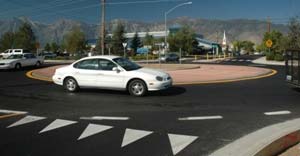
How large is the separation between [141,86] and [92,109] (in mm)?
2683

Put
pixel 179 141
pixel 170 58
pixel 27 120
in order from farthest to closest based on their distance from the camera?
pixel 170 58 < pixel 27 120 < pixel 179 141

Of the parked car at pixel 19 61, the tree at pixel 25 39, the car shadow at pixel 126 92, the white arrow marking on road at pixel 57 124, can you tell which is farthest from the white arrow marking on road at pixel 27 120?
the tree at pixel 25 39

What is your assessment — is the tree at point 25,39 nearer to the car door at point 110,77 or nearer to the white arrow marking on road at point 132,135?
the car door at point 110,77

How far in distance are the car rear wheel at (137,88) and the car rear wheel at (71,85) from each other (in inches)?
87.6

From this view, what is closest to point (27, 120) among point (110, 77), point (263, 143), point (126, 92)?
point (110, 77)

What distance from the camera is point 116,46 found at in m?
77.9

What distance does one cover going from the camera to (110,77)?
39.4 feet

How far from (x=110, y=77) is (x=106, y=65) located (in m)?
0.51

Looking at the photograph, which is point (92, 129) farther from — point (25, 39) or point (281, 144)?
point (25, 39)

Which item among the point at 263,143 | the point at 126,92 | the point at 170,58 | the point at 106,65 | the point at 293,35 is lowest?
the point at 263,143

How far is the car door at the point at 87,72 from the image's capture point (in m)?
12.3

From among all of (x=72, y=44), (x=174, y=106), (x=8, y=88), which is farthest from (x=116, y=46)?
(x=174, y=106)

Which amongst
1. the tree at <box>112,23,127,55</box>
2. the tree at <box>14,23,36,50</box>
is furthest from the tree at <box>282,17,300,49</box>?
the tree at <box>14,23,36,50</box>

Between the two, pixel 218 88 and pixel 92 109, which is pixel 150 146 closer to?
pixel 92 109
